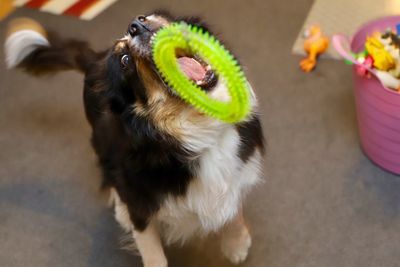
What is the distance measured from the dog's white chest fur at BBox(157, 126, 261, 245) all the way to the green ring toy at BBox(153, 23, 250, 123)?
167mm

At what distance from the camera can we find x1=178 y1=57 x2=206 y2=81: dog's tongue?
119cm

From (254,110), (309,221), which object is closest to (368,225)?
(309,221)

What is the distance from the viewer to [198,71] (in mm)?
1202

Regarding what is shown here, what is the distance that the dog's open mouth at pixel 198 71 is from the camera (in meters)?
1.14

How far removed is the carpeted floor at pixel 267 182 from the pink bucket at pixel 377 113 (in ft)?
0.24

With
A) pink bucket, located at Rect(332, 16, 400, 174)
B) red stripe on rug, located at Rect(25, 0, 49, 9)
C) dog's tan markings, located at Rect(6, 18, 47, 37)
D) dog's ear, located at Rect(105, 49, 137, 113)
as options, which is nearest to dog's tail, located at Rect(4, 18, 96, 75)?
dog's tan markings, located at Rect(6, 18, 47, 37)

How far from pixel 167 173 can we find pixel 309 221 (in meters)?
0.70

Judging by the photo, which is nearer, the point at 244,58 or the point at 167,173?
the point at 167,173

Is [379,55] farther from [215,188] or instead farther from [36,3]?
[36,3]

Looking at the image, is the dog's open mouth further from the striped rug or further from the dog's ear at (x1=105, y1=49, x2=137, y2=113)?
the striped rug

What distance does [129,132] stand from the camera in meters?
1.20

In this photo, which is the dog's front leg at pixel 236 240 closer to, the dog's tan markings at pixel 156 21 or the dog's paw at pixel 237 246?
the dog's paw at pixel 237 246

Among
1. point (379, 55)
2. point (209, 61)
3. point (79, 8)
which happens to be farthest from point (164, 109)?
point (79, 8)

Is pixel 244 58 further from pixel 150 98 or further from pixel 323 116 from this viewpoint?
pixel 150 98
